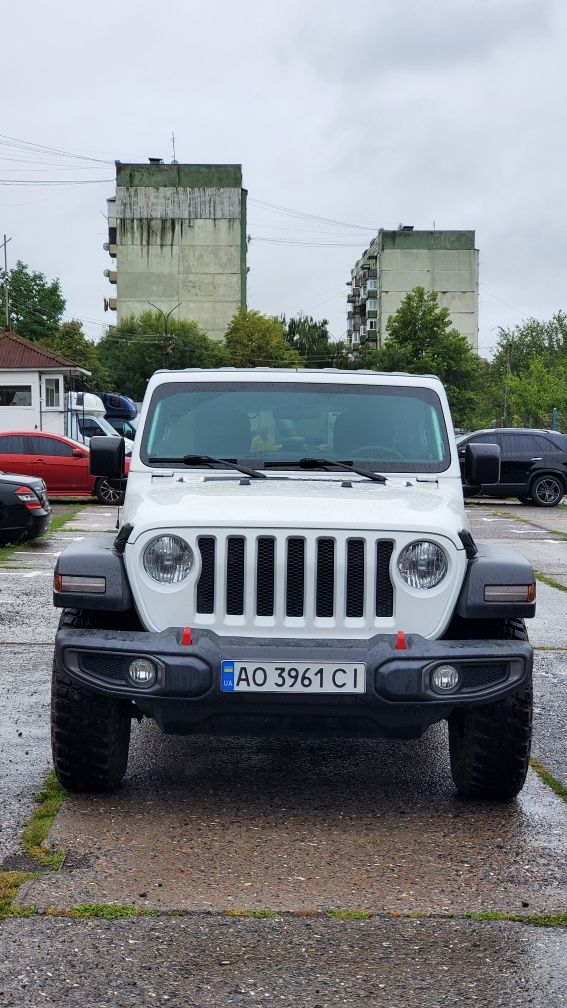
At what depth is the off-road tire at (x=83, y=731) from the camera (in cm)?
534

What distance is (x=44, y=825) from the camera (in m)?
5.17

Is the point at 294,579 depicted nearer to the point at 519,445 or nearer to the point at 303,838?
the point at 303,838

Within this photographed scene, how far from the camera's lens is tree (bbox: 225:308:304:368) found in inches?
3489

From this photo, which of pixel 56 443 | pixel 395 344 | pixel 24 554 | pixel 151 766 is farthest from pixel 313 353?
pixel 151 766

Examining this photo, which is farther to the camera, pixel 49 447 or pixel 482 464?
pixel 49 447

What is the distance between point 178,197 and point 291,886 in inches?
3923

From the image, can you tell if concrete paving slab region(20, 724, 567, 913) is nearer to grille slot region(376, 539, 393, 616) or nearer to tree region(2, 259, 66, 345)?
grille slot region(376, 539, 393, 616)

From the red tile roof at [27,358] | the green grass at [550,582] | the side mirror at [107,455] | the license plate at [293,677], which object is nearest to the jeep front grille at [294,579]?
the license plate at [293,677]

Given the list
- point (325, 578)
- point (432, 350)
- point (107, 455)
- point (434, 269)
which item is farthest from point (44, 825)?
point (434, 269)

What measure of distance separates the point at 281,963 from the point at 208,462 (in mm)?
3066

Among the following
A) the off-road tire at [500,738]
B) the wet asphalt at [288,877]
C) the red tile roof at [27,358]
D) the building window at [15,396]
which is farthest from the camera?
the building window at [15,396]

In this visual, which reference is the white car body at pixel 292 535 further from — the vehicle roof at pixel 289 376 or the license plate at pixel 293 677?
the vehicle roof at pixel 289 376

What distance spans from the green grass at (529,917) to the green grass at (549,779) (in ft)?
4.95

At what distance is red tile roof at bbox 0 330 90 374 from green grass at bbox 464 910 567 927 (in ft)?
131
